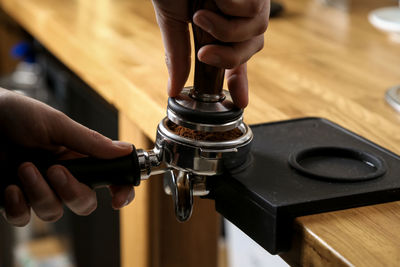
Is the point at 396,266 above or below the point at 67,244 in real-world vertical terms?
above

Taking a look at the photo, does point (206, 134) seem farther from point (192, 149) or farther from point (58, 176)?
point (58, 176)

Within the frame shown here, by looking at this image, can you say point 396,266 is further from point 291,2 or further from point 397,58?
point 291,2

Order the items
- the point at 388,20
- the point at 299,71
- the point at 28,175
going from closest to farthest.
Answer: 1. the point at 28,175
2. the point at 299,71
3. the point at 388,20

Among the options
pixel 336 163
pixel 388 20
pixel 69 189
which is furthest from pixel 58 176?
pixel 388 20

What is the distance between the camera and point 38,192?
50 centimetres

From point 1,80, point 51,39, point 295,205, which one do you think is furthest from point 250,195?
point 1,80

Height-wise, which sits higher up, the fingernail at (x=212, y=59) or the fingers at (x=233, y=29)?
the fingers at (x=233, y=29)

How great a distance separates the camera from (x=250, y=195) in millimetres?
513

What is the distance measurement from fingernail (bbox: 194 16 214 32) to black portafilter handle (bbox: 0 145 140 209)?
12cm

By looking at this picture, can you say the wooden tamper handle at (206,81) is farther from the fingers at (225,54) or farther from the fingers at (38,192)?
the fingers at (38,192)

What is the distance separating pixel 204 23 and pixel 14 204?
204 millimetres

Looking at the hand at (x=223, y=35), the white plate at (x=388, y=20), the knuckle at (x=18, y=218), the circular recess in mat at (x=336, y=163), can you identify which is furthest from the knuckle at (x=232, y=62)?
the white plate at (x=388, y=20)

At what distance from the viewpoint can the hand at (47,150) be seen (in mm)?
497

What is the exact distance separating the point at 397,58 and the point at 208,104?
1.61ft
